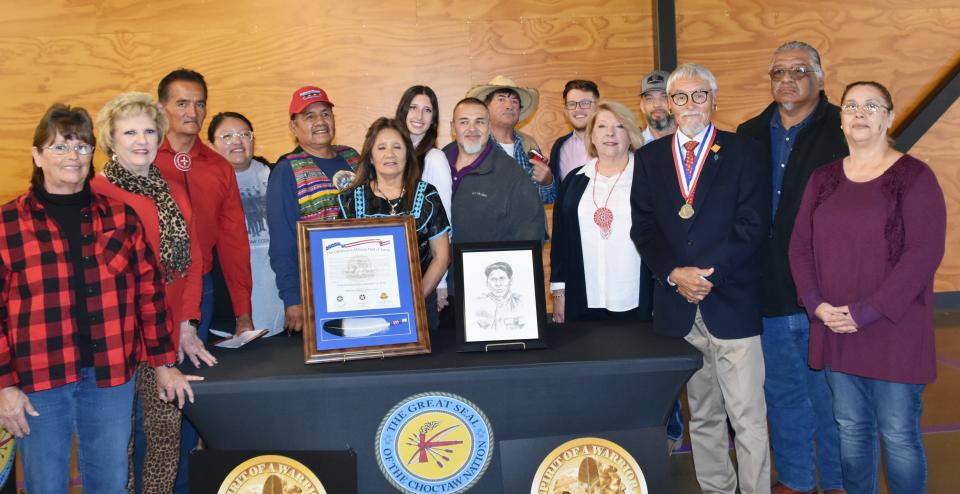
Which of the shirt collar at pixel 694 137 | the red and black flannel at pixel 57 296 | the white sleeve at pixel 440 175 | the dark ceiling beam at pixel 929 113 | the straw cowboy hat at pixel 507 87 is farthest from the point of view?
the dark ceiling beam at pixel 929 113

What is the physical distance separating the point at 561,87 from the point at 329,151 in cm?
339

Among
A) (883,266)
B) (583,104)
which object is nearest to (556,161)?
(583,104)

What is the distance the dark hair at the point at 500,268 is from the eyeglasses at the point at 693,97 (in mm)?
916

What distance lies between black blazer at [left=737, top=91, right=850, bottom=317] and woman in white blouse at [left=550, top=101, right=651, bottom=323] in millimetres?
498

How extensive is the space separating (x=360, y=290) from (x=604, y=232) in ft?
3.74

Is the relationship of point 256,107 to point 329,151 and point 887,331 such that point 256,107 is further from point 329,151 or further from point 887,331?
point 887,331

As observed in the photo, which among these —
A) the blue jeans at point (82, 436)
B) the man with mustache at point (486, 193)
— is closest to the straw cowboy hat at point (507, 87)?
the man with mustache at point (486, 193)

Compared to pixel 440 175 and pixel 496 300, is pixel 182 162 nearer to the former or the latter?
pixel 440 175

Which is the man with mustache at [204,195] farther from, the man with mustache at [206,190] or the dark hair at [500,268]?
the dark hair at [500,268]

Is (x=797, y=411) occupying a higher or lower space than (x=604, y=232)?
lower

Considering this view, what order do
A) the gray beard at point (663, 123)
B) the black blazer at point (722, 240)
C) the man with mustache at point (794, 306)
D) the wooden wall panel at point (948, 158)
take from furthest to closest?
the wooden wall panel at point (948, 158)
the gray beard at point (663, 123)
the man with mustache at point (794, 306)
the black blazer at point (722, 240)

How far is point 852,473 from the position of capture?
Answer: 8.39 ft

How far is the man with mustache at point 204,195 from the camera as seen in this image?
2.95m

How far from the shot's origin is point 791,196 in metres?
2.97
